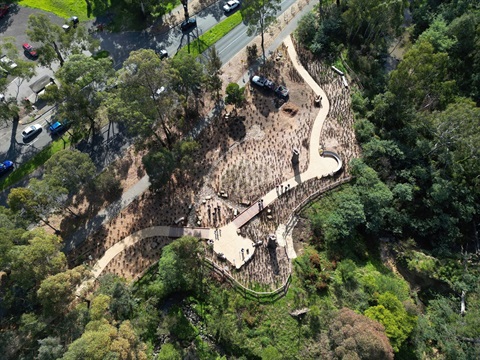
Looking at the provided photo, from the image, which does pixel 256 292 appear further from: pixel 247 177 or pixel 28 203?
pixel 28 203

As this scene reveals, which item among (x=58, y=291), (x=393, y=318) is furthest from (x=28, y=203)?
(x=393, y=318)

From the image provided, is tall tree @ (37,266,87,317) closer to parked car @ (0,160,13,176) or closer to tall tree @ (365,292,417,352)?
parked car @ (0,160,13,176)

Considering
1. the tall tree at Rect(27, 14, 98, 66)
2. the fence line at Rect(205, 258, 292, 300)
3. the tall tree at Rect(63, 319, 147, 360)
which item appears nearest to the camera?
the tall tree at Rect(63, 319, 147, 360)

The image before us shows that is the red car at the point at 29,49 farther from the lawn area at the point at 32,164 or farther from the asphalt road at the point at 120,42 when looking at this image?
the lawn area at the point at 32,164

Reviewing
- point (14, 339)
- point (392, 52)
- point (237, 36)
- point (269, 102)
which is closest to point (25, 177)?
point (14, 339)

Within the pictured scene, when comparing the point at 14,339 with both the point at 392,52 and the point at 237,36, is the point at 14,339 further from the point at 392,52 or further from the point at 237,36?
the point at 392,52

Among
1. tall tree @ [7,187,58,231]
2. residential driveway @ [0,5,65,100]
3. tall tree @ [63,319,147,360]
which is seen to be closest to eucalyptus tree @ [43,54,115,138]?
residential driveway @ [0,5,65,100]
